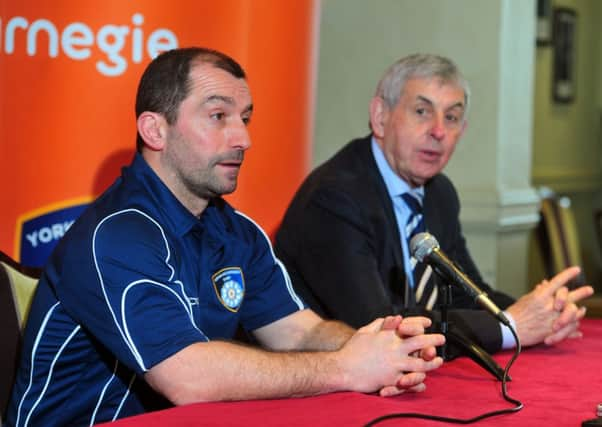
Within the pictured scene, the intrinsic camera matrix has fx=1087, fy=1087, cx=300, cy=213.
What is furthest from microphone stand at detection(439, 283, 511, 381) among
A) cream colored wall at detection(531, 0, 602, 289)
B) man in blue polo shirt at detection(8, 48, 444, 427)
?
cream colored wall at detection(531, 0, 602, 289)

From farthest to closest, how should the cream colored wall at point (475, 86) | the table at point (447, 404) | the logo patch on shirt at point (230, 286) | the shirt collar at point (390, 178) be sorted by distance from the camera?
the cream colored wall at point (475, 86)
the shirt collar at point (390, 178)
the logo patch on shirt at point (230, 286)
the table at point (447, 404)

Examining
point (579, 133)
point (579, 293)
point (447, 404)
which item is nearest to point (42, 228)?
point (447, 404)

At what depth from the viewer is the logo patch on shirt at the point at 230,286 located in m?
2.37

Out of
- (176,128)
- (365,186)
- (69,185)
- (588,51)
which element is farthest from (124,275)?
(588,51)

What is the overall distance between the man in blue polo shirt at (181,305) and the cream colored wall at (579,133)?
17.1 ft

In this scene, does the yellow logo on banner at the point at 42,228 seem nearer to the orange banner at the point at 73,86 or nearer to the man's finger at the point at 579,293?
the orange banner at the point at 73,86

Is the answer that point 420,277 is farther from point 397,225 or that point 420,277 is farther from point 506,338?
point 506,338

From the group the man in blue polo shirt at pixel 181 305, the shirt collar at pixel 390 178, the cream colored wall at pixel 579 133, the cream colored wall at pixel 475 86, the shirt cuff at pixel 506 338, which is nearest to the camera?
the man in blue polo shirt at pixel 181 305

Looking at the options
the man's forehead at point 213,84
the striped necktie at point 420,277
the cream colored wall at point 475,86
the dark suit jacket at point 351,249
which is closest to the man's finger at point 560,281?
the dark suit jacket at point 351,249

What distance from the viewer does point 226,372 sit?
199 centimetres

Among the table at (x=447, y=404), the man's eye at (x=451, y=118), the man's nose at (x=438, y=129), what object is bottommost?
the table at (x=447, y=404)

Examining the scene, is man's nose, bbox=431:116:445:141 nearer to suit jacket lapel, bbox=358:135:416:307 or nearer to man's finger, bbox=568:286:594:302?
suit jacket lapel, bbox=358:135:416:307

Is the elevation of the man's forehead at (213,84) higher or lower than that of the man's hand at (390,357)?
higher

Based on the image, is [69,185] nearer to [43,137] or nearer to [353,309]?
[43,137]
